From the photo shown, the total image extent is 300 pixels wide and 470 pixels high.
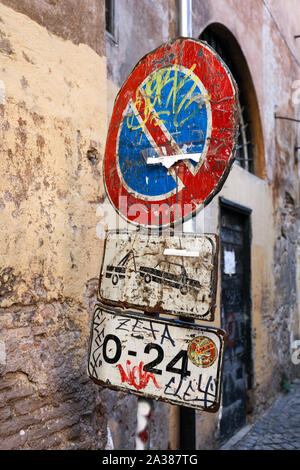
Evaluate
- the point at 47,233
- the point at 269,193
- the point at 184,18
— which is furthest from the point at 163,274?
the point at 269,193

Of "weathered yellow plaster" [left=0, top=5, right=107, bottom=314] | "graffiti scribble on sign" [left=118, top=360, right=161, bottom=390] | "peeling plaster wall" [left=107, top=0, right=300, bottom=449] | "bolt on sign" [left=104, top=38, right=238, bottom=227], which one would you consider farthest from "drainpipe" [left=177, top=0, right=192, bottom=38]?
"graffiti scribble on sign" [left=118, top=360, right=161, bottom=390]

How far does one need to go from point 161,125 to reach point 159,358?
86 centimetres

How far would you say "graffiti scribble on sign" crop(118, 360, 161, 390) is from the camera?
167 centimetres

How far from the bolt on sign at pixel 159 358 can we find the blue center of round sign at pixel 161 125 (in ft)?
1.61

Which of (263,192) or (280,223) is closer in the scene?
(263,192)

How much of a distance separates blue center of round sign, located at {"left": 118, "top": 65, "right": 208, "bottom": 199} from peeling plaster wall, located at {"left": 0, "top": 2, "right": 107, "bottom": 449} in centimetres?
60

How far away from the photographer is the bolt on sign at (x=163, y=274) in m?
1.59

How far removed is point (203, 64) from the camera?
1670mm

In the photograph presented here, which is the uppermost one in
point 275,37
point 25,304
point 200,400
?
point 275,37

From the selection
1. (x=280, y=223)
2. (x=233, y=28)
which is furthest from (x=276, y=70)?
(x=280, y=223)

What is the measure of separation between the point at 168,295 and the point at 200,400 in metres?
0.37

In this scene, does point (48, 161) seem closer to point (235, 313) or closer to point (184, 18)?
point (184, 18)

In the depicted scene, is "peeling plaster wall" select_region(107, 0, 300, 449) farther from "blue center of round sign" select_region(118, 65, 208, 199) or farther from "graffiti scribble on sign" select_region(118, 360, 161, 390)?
"graffiti scribble on sign" select_region(118, 360, 161, 390)
